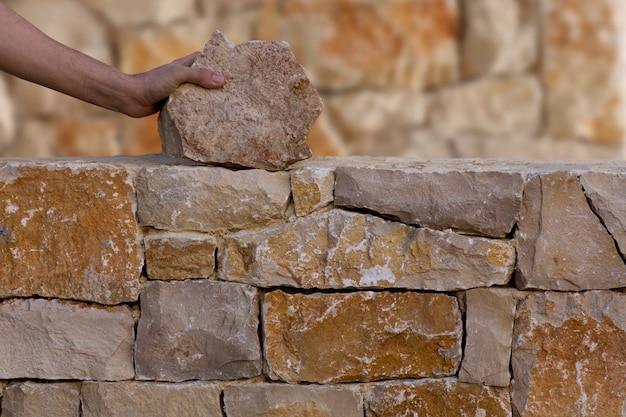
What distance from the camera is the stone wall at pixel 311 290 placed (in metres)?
2.27

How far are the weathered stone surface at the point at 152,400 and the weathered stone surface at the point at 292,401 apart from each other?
0.05 m

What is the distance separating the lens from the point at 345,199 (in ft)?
7.55

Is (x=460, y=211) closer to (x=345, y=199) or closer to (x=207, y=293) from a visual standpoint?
(x=345, y=199)

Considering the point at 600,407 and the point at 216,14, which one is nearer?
the point at 600,407

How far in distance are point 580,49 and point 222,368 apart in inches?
144

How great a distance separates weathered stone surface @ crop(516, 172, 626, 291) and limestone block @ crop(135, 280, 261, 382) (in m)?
0.74

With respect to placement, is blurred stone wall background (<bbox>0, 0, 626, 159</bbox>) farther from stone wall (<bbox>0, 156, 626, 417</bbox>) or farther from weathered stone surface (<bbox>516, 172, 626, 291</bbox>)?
weathered stone surface (<bbox>516, 172, 626, 291</bbox>)

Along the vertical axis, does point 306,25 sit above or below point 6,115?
above

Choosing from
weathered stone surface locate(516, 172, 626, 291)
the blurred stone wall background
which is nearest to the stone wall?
weathered stone surface locate(516, 172, 626, 291)

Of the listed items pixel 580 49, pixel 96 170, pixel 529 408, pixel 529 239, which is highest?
pixel 580 49

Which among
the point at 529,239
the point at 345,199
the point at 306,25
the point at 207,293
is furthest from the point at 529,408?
the point at 306,25

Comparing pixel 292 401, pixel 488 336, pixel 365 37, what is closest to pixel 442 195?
pixel 488 336

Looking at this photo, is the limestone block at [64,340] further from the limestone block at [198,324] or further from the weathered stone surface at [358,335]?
the weathered stone surface at [358,335]

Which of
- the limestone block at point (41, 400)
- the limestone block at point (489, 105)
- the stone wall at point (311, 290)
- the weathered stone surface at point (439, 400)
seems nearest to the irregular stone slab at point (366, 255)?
the stone wall at point (311, 290)
